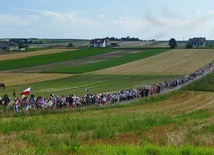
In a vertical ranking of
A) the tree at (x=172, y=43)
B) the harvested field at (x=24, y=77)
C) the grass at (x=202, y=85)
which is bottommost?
the harvested field at (x=24, y=77)

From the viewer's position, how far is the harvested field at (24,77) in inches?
2244

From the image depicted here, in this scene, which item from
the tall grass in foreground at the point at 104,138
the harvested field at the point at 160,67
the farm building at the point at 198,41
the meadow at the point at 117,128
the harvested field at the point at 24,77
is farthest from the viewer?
the farm building at the point at 198,41

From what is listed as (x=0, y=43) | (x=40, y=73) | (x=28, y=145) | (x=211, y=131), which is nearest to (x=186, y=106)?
(x=211, y=131)

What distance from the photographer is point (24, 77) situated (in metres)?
62.5

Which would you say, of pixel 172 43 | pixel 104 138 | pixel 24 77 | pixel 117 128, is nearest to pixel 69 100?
pixel 117 128

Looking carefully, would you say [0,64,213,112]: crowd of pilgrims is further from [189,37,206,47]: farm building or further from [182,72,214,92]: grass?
[189,37,206,47]: farm building

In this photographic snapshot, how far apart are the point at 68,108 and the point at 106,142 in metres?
17.1

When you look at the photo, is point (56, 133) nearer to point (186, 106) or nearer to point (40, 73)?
point (186, 106)

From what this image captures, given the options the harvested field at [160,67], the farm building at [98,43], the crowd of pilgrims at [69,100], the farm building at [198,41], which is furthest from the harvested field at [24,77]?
the farm building at [198,41]

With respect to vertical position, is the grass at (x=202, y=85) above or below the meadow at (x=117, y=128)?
below

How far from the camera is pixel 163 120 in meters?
25.1

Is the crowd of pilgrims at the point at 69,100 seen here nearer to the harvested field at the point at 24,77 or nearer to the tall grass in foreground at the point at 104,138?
the tall grass in foreground at the point at 104,138

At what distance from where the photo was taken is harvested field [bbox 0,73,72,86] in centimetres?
5700

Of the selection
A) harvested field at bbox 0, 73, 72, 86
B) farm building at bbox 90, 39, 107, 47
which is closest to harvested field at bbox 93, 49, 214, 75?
harvested field at bbox 0, 73, 72, 86
